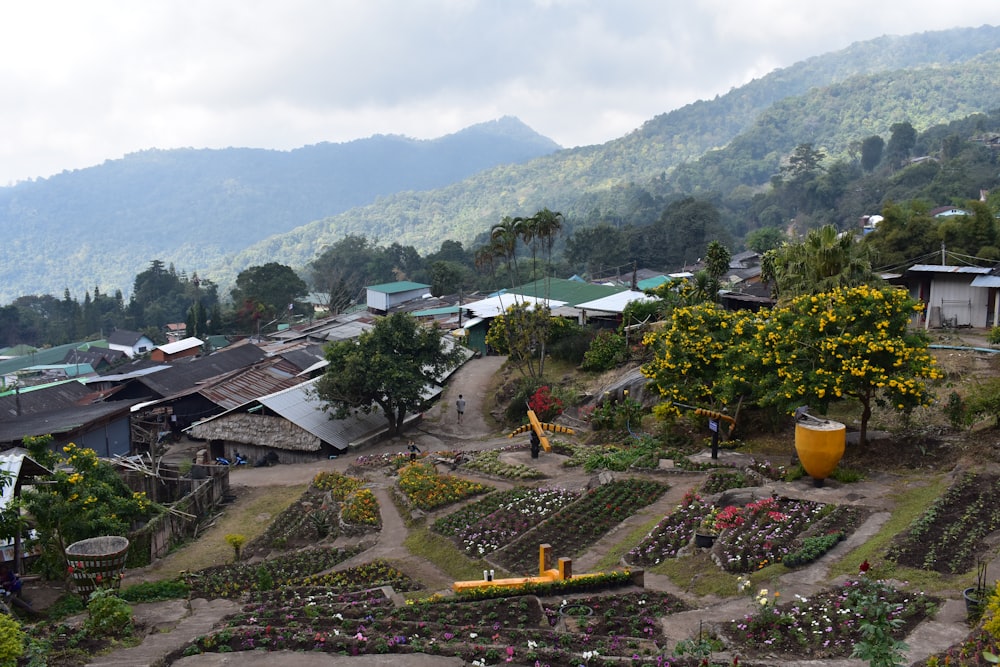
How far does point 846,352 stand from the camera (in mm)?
18328

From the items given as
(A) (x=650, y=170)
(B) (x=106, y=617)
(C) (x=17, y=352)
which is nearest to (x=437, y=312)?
(C) (x=17, y=352)

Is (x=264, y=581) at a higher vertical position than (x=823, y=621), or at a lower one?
lower

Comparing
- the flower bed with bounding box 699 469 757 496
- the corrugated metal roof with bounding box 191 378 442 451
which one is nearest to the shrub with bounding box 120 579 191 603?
the flower bed with bounding box 699 469 757 496

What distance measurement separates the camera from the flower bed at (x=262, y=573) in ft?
53.6

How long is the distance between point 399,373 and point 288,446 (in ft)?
17.1

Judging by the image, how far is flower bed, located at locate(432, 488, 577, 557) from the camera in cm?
1783

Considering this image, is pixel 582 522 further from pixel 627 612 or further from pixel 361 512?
pixel 361 512

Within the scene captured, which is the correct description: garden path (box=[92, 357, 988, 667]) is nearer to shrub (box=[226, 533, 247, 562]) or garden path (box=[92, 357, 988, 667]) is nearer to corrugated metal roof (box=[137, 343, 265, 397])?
shrub (box=[226, 533, 247, 562])

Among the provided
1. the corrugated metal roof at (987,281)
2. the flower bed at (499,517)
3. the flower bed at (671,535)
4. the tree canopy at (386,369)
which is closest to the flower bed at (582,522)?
the flower bed at (499,517)

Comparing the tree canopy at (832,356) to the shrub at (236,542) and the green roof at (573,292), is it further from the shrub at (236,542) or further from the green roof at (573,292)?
the green roof at (573,292)

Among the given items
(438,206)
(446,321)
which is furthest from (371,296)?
(438,206)

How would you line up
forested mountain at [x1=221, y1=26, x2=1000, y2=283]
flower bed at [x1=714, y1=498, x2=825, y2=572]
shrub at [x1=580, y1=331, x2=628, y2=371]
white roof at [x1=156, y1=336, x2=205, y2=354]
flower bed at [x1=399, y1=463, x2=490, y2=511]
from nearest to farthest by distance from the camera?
flower bed at [x1=714, y1=498, x2=825, y2=572]
flower bed at [x1=399, y1=463, x2=490, y2=511]
shrub at [x1=580, y1=331, x2=628, y2=371]
white roof at [x1=156, y1=336, x2=205, y2=354]
forested mountain at [x1=221, y1=26, x2=1000, y2=283]

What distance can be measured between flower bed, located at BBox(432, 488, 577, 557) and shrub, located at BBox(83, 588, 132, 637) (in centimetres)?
726

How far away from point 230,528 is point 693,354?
14425mm
